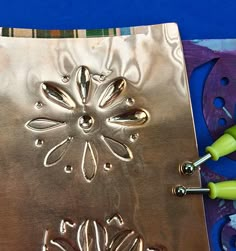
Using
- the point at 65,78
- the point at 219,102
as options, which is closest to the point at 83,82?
the point at 65,78

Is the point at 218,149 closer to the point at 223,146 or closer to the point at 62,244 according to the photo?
the point at 223,146

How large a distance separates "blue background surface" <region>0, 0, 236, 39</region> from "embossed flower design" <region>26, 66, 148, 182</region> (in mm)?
73

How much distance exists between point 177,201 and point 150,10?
9.2 inches

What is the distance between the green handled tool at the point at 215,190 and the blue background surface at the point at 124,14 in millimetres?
183

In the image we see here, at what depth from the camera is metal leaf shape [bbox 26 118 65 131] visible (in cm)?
53

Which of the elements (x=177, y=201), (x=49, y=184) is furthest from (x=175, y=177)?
(x=49, y=184)

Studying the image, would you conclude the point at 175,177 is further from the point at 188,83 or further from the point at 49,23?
the point at 49,23

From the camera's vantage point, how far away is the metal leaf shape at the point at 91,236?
505 millimetres

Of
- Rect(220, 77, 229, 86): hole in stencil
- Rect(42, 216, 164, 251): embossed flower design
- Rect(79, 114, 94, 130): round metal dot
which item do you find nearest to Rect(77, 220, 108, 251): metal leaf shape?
Rect(42, 216, 164, 251): embossed flower design

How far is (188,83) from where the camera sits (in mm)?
568

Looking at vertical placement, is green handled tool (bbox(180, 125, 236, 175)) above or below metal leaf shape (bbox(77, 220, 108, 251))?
above

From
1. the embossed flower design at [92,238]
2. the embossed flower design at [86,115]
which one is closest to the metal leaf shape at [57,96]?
the embossed flower design at [86,115]

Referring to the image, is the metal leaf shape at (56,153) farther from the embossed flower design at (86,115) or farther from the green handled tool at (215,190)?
the green handled tool at (215,190)

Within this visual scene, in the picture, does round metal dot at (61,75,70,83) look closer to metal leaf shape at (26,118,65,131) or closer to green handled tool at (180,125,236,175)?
metal leaf shape at (26,118,65,131)
